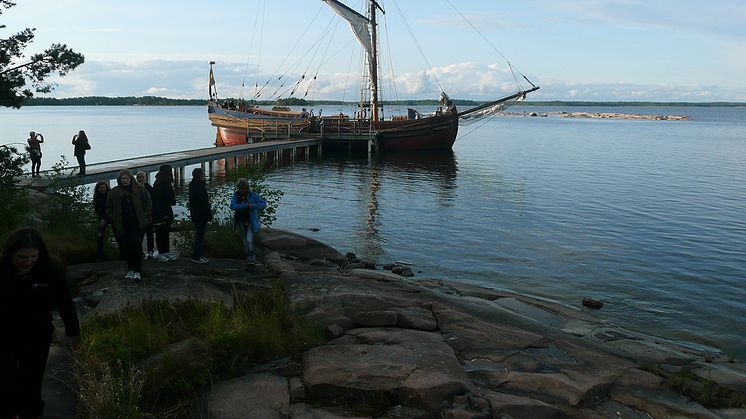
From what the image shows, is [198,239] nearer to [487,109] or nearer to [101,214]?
[101,214]

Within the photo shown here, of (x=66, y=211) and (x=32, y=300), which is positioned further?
(x=66, y=211)

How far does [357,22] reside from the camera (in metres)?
43.7

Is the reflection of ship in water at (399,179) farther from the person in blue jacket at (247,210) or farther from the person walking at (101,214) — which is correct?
the person walking at (101,214)

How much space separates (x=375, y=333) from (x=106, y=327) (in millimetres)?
3049

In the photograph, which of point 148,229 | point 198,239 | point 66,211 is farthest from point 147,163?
point 148,229

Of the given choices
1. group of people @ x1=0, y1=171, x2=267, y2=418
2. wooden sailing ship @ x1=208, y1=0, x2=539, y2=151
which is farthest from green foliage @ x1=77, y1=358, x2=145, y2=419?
wooden sailing ship @ x1=208, y1=0, x2=539, y2=151

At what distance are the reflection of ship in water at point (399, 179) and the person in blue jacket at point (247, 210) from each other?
18.3 ft

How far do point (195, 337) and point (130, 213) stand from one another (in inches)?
119

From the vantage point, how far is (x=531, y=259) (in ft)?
49.1

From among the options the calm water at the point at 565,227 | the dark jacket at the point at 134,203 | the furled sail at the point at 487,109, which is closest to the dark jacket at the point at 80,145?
the calm water at the point at 565,227

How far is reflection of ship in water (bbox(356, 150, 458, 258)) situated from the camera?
17.5 metres

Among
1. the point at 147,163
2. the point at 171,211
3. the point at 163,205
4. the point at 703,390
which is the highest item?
A: the point at 163,205

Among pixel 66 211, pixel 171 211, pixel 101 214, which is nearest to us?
pixel 171 211

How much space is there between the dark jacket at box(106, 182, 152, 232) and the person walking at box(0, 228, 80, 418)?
418 cm
